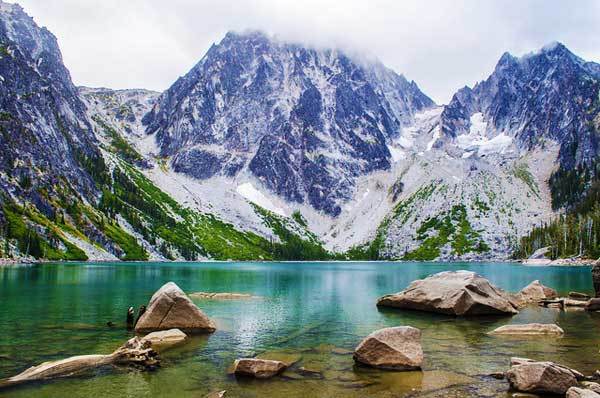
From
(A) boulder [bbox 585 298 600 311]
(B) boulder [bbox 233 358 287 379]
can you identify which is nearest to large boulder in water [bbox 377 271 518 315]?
(A) boulder [bbox 585 298 600 311]

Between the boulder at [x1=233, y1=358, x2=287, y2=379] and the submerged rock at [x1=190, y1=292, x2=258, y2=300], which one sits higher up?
the boulder at [x1=233, y1=358, x2=287, y2=379]

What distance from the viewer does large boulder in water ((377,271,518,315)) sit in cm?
5028

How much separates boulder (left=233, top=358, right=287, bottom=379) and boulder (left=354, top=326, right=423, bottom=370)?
207 inches

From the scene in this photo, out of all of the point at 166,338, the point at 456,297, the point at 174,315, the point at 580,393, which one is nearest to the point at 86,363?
the point at 166,338

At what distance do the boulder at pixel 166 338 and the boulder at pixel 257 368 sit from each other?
9.83 metres

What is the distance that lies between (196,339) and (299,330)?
31.2 ft

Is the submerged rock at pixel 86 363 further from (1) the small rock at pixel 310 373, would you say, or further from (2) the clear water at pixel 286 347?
(1) the small rock at pixel 310 373

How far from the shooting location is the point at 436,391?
22.6 meters

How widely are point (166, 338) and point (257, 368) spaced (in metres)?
12.3

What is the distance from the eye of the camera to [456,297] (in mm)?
50344

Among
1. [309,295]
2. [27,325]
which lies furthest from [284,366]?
[309,295]

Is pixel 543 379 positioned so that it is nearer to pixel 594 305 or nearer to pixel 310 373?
pixel 310 373

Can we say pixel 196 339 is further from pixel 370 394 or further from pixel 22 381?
pixel 370 394

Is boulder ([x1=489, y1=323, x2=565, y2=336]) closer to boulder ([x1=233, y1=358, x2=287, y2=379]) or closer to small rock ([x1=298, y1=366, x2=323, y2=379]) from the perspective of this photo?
small rock ([x1=298, y1=366, x2=323, y2=379])
